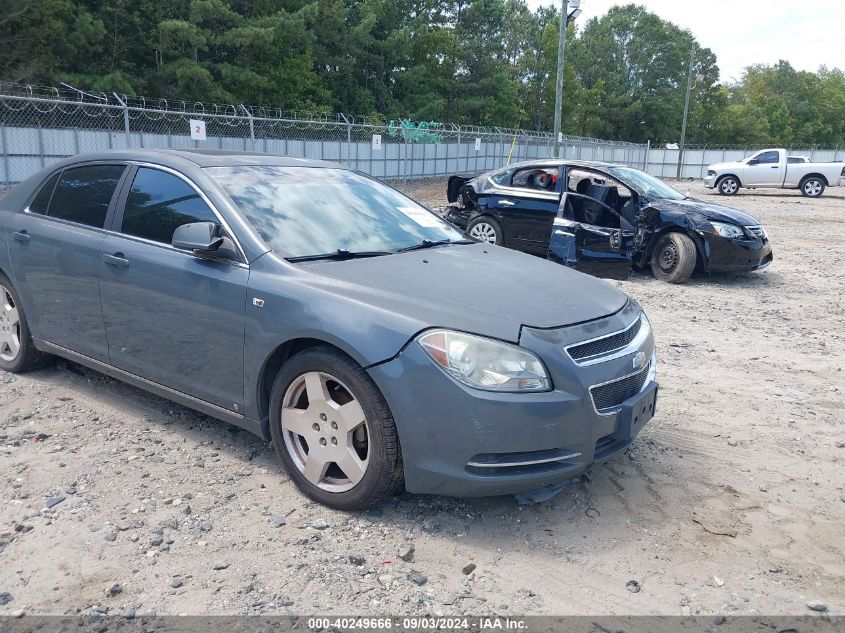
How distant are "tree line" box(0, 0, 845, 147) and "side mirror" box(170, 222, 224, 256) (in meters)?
24.4

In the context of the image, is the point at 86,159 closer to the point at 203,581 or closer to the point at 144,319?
the point at 144,319

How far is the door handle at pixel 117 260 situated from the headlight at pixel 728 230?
761 cm

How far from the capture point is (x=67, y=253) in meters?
4.28

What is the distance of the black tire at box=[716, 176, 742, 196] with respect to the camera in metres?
28.6

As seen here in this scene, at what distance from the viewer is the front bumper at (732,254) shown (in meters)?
9.13

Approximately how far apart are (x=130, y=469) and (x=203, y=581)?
1155 millimetres

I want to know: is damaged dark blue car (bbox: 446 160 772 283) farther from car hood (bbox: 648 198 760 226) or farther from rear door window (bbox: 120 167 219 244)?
rear door window (bbox: 120 167 219 244)

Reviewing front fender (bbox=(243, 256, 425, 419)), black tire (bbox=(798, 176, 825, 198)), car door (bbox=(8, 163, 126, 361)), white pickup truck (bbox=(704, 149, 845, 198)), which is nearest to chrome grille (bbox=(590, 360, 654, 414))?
front fender (bbox=(243, 256, 425, 419))

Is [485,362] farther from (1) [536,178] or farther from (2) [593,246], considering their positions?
(1) [536,178]

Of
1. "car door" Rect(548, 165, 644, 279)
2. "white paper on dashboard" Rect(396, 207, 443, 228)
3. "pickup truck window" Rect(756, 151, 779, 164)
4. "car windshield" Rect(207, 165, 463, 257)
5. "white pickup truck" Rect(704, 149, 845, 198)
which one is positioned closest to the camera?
"car windshield" Rect(207, 165, 463, 257)

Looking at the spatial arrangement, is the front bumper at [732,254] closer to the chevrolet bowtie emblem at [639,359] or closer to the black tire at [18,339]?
the chevrolet bowtie emblem at [639,359]

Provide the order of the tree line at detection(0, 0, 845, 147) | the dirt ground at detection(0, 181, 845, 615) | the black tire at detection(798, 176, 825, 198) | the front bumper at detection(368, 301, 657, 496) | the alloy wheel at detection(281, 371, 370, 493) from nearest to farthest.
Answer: the dirt ground at detection(0, 181, 845, 615) → the front bumper at detection(368, 301, 657, 496) → the alloy wheel at detection(281, 371, 370, 493) → the tree line at detection(0, 0, 845, 147) → the black tire at detection(798, 176, 825, 198)

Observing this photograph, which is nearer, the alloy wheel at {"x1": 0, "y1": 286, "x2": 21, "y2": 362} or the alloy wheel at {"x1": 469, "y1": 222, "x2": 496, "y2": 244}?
the alloy wheel at {"x1": 0, "y1": 286, "x2": 21, "y2": 362}

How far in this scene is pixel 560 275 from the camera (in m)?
3.84
